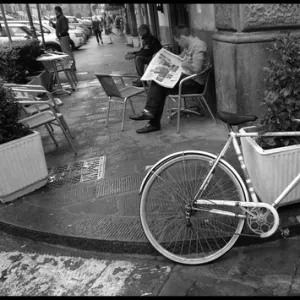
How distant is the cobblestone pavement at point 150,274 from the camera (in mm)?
2518

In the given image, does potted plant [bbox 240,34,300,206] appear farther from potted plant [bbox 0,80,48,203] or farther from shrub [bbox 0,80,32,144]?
shrub [bbox 0,80,32,144]

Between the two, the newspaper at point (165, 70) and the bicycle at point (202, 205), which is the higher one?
the newspaper at point (165, 70)

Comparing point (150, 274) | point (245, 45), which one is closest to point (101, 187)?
point (150, 274)

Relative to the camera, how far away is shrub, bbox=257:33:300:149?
295 cm

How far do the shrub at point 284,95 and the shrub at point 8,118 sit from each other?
8.09 feet

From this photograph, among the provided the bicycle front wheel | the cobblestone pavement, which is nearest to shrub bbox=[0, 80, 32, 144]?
the cobblestone pavement

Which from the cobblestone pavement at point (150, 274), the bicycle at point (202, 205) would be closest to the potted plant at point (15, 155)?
the cobblestone pavement at point (150, 274)

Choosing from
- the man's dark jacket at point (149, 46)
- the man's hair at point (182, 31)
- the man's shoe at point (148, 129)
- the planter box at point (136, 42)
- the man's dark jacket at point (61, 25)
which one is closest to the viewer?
the man's hair at point (182, 31)

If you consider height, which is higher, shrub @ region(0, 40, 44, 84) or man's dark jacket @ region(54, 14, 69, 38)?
man's dark jacket @ region(54, 14, 69, 38)

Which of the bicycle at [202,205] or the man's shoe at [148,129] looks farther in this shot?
the man's shoe at [148,129]

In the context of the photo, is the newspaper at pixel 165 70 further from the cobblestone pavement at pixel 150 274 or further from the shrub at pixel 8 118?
the cobblestone pavement at pixel 150 274

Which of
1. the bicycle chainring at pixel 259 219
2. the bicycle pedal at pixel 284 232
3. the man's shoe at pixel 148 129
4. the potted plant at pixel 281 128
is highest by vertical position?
the potted plant at pixel 281 128

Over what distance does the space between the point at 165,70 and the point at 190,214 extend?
294cm

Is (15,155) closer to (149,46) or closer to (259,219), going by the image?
(259,219)
